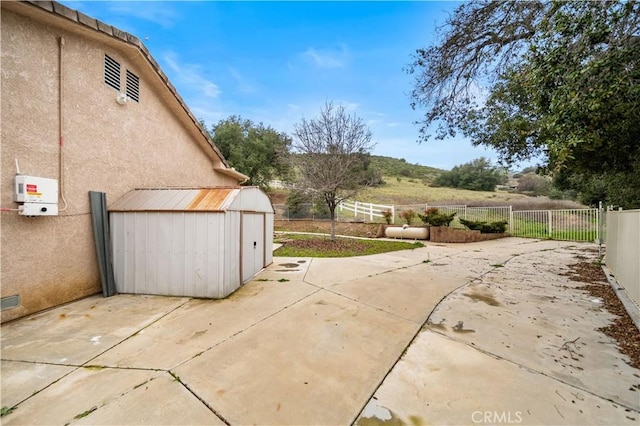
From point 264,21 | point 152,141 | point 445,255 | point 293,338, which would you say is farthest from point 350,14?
point 293,338

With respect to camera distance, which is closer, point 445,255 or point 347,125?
point 445,255

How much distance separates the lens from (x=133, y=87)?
593cm

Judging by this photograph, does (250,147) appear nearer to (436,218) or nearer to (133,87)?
(436,218)

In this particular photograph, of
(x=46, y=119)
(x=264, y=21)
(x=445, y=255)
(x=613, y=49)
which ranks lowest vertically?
(x=445, y=255)

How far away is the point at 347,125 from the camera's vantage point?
1149cm

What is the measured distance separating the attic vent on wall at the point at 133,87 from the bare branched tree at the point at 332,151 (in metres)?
6.55

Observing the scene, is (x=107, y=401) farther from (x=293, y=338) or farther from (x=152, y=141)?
(x=152, y=141)

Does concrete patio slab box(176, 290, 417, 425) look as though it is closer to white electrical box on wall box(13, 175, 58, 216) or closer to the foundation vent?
the foundation vent

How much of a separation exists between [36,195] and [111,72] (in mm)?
3028

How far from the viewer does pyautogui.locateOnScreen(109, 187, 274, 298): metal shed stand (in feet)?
15.6

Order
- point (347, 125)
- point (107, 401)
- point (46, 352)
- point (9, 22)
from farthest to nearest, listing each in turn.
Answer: point (347, 125)
point (9, 22)
point (46, 352)
point (107, 401)

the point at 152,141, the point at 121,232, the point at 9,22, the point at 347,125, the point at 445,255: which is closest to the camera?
the point at 9,22

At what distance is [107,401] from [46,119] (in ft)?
14.7

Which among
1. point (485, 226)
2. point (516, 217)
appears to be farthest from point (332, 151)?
point (516, 217)
